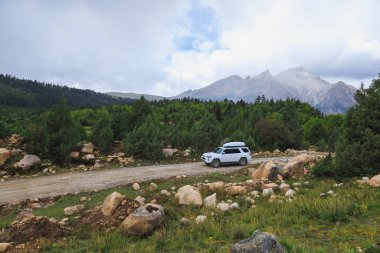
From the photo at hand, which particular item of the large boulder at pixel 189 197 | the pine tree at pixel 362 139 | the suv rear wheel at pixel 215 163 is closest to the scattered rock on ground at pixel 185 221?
the large boulder at pixel 189 197

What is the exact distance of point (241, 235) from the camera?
8477 millimetres

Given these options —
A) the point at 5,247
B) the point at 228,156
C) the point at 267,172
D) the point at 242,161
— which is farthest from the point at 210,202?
the point at 242,161

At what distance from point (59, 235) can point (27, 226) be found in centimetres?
103

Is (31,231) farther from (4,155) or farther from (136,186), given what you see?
(4,155)

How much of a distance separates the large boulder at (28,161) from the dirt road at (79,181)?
255 cm

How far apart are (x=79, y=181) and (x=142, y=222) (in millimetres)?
11805

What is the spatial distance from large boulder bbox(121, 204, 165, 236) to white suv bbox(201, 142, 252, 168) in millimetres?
16674

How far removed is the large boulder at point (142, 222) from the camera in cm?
966

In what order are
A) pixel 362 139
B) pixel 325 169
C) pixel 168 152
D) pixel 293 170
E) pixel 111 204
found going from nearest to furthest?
pixel 111 204, pixel 362 139, pixel 325 169, pixel 293 170, pixel 168 152

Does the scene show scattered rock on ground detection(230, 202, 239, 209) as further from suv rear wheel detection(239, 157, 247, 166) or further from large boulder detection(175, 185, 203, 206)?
suv rear wheel detection(239, 157, 247, 166)

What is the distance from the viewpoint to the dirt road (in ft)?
56.8

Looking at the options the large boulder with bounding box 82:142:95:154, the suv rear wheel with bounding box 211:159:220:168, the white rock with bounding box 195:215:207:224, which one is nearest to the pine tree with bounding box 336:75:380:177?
the white rock with bounding box 195:215:207:224

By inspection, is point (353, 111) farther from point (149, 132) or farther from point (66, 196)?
point (149, 132)

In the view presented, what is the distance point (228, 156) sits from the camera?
89.9 feet
